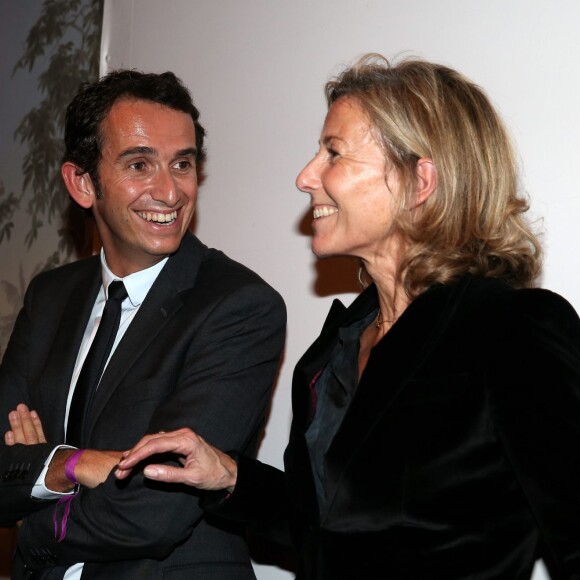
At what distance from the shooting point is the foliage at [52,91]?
3830 mm

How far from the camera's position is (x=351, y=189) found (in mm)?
2123

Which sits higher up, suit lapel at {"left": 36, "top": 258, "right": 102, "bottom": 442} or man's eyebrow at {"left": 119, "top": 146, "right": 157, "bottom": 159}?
man's eyebrow at {"left": 119, "top": 146, "right": 157, "bottom": 159}

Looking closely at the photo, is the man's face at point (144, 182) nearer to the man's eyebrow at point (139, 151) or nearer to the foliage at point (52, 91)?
the man's eyebrow at point (139, 151)

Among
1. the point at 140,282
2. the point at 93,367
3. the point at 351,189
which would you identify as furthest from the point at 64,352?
the point at 351,189

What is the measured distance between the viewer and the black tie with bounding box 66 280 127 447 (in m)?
2.55

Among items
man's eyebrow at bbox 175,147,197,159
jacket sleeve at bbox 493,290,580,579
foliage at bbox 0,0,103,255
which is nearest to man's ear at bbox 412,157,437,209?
jacket sleeve at bbox 493,290,580,579

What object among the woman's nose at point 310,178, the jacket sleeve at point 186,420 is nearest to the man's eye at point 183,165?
the jacket sleeve at point 186,420

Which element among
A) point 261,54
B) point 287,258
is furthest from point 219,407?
point 261,54

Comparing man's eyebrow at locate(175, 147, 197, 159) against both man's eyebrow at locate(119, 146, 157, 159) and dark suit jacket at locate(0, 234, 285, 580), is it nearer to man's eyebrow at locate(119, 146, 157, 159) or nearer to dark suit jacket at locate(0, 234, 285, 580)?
man's eyebrow at locate(119, 146, 157, 159)

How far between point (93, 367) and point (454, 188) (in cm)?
114

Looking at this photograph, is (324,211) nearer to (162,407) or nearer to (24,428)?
(162,407)

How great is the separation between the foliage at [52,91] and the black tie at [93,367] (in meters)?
1.26

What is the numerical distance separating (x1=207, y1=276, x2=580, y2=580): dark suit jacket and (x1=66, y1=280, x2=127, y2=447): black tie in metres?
0.79

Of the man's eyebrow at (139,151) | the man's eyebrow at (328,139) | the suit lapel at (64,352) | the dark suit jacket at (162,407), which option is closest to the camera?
the man's eyebrow at (328,139)
